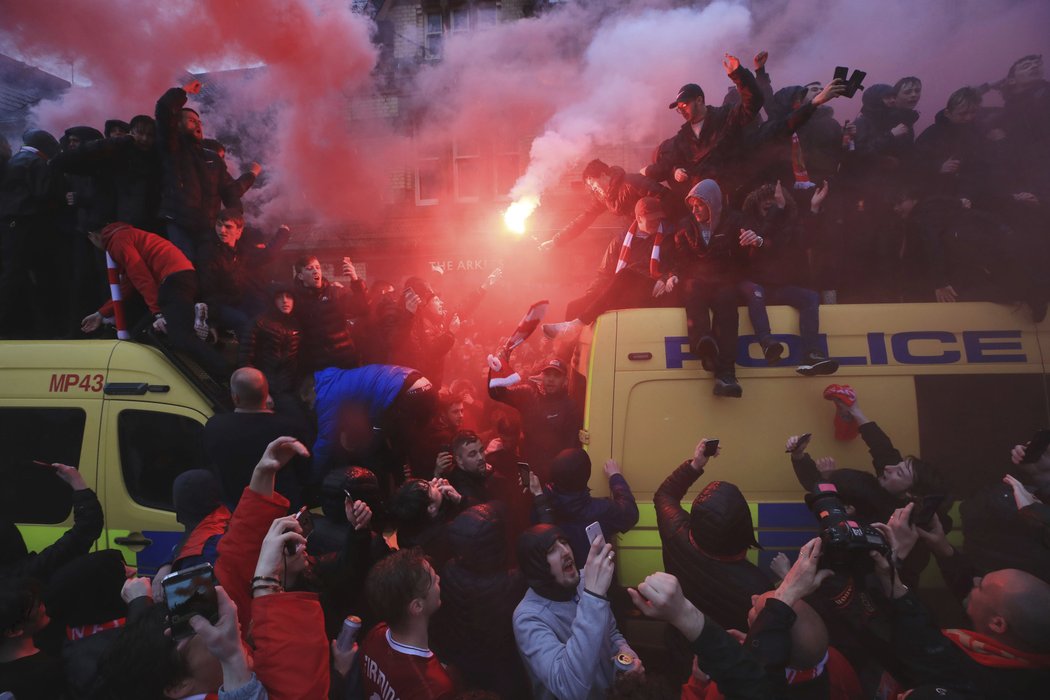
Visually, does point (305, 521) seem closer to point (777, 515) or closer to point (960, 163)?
point (777, 515)

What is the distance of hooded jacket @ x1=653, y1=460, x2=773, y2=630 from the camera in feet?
7.50

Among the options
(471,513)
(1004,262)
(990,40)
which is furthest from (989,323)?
(990,40)

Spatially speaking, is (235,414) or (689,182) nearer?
(235,414)

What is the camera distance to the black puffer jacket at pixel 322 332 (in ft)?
12.9

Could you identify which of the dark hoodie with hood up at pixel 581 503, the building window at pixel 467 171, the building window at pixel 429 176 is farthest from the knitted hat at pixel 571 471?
the building window at pixel 429 176

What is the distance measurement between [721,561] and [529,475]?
1190 millimetres

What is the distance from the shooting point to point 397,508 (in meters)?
2.74

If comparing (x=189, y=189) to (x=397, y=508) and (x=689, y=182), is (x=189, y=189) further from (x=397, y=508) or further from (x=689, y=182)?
(x=689, y=182)

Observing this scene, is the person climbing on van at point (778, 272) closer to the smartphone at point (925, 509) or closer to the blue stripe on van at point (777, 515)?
the blue stripe on van at point (777, 515)

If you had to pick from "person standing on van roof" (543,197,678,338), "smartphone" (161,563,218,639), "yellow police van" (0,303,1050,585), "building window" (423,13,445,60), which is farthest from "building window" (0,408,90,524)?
"building window" (423,13,445,60)

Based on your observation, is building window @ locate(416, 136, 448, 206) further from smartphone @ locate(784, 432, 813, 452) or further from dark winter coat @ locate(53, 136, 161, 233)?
smartphone @ locate(784, 432, 813, 452)

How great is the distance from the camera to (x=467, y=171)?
12242 millimetres

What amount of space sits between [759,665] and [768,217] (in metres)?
3.28

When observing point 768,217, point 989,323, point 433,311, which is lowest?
point 989,323
